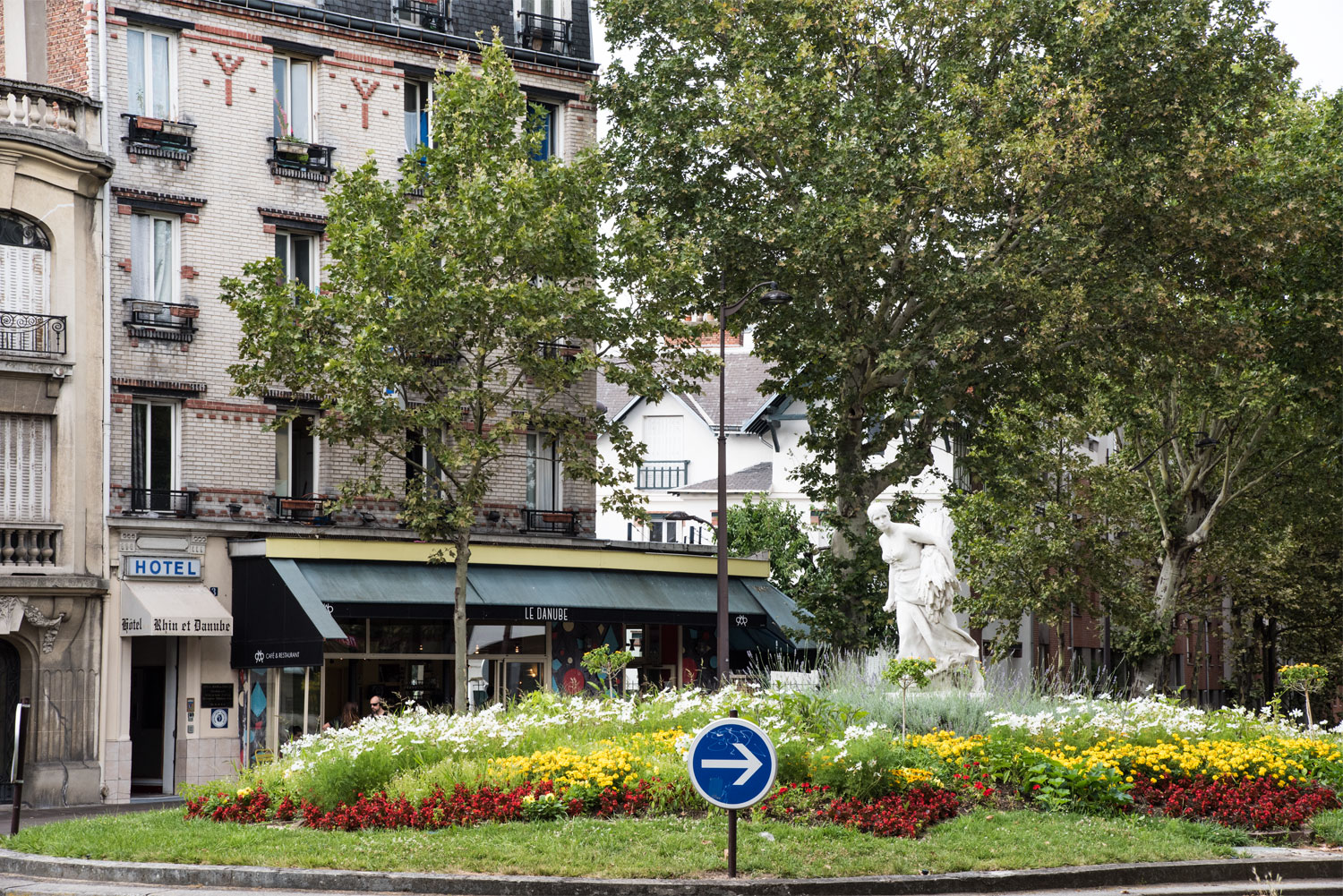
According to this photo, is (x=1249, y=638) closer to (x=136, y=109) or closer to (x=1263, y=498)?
(x=1263, y=498)

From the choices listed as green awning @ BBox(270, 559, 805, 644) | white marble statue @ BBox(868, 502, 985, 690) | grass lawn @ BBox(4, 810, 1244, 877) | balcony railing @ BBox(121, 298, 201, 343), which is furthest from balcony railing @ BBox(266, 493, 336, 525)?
grass lawn @ BBox(4, 810, 1244, 877)

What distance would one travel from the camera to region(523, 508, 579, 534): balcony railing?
1258 inches

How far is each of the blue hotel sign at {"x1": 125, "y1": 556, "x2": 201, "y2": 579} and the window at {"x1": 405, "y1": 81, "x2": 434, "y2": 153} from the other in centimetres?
916

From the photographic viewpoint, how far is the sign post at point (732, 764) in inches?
449

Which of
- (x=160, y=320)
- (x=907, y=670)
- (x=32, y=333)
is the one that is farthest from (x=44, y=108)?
(x=907, y=670)

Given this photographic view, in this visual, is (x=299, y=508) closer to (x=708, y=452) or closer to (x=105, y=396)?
(x=105, y=396)

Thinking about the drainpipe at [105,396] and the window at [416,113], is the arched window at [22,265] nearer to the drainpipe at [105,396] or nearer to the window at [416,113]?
the drainpipe at [105,396]

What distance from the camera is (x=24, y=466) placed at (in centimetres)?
2644

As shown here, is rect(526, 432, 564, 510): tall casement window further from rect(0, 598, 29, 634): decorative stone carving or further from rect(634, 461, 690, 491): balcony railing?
rect(634, 461, 690, 491): balcony railing

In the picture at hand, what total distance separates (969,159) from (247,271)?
1160cm

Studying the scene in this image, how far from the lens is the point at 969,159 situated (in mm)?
26234

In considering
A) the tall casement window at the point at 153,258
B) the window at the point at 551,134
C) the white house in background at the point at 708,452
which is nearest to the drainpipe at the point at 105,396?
the tall casement window at the point at 153,258

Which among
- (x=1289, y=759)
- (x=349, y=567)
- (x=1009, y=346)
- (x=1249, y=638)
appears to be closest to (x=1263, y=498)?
(x=1249, y=638)

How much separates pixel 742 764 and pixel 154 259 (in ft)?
66.1
